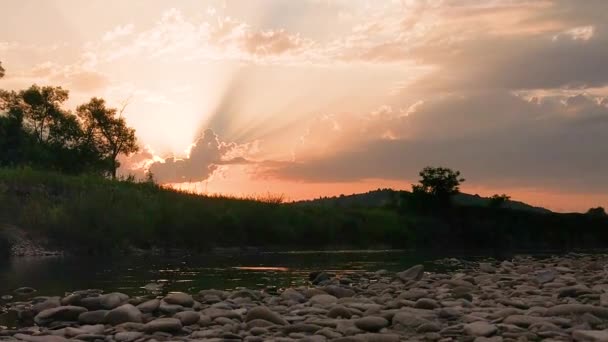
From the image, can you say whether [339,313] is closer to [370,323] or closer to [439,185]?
[370,323]

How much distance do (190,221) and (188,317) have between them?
104ft

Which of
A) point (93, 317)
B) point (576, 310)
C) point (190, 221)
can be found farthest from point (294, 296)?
point (190, 221)

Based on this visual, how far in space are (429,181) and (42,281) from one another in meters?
58.7

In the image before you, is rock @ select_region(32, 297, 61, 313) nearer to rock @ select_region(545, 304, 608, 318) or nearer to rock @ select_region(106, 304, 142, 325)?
rock @ select_region(106, 304, 142, 325)

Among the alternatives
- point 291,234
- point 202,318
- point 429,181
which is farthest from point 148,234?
point 429,181

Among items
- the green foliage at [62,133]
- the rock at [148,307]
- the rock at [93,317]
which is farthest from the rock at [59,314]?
the green foliage at [62,133]

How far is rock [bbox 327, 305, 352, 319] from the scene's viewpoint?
10312 millimetres

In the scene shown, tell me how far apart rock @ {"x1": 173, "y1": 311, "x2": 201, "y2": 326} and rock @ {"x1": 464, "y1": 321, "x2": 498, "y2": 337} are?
3.99 m

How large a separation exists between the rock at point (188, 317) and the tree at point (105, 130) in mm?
66116

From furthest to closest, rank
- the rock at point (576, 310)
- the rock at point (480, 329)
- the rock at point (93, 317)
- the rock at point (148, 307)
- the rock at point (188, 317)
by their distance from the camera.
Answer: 1. the rock at point (148, 307)
2. the rock at point (93, 317)
3. the rock at point (576, 310)
4. the rock at point (188, 317)
5. the rock at point (480, 329)

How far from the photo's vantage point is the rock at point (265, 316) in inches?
387

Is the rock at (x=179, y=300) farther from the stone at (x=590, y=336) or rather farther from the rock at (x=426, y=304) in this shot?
the stone at (x=590, y=336)

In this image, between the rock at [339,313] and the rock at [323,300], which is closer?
the rock at [339,313]

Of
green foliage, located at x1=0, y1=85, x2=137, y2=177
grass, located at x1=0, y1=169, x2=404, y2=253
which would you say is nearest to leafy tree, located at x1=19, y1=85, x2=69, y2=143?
green foliage, located at x1=0, y1=85, x2=137, y2=177
